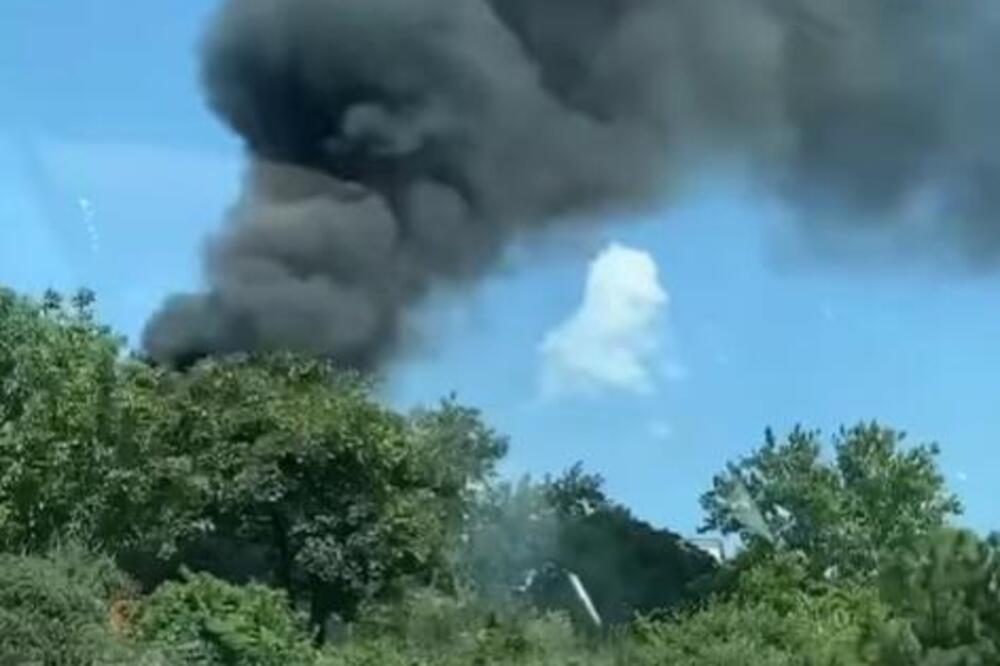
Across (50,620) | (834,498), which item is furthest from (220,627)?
(834,498)

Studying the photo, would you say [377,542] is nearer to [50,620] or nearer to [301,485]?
[301,485]

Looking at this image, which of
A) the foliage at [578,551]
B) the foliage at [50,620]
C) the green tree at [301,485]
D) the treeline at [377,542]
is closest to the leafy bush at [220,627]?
the treeline at [377,542]

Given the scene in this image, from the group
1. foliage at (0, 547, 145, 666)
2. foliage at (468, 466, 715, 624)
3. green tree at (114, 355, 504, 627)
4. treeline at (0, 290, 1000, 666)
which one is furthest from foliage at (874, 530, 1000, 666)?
foliage at (468, 466, 715, 624)

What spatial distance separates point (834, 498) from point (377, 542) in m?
7.21

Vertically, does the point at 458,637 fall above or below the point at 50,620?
above

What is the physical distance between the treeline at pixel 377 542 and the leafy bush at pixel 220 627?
0.03 meters

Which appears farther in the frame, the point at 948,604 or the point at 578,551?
the point at 578,551

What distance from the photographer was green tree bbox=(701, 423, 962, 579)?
97.5ft

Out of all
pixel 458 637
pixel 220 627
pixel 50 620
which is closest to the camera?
pixel 50 620

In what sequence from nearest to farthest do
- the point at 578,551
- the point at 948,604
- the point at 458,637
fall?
1. the point at 948,604
2. the point at 458,637
3. the point at 578,551

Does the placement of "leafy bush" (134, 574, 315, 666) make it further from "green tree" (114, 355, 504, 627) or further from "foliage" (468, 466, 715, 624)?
"foliage" (468, 466, 715, 624)

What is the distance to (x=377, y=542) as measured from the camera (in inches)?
1059

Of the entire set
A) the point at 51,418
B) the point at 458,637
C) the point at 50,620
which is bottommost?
the point at 50,620

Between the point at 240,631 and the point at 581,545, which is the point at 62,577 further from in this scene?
the point at 581,545
